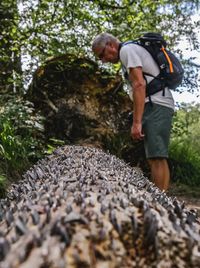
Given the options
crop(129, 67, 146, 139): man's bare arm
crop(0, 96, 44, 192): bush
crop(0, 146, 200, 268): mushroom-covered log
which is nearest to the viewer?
crop(0, 146, 200, 268): mushroom-covered log

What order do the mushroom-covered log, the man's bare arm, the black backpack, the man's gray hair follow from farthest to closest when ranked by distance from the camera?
the man's gray hair < the black backpack < the man's bare arm < the mushroom-covered log

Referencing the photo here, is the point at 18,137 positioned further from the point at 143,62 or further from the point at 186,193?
the point at 186,193

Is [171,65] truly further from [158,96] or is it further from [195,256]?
[195,256]

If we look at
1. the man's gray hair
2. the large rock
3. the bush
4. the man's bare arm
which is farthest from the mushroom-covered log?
the large rock

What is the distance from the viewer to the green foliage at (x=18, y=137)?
18.6 ft

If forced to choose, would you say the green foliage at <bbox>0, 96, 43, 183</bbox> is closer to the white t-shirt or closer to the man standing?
the man standing

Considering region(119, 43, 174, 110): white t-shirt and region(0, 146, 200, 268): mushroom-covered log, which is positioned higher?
region(119, 43, 174, 110): white t-shirt

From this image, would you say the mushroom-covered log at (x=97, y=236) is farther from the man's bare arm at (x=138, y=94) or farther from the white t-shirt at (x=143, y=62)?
the white t-shirt at (x=143, y=62)

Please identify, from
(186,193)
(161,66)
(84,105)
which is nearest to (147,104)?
(161,66)

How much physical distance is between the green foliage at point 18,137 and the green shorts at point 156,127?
85.7 inches

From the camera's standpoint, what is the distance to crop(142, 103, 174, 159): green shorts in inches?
167

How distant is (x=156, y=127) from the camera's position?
4262 millimetres

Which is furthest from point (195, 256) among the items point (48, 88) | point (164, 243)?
point (48, 88)

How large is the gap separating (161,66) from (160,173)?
48.6 inches
